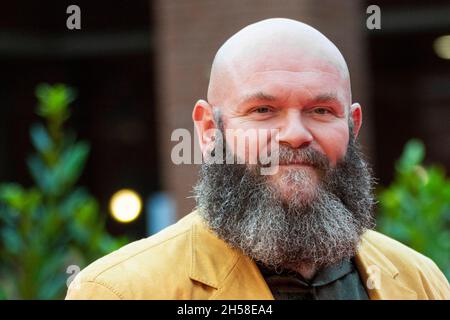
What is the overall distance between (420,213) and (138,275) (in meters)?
2.93

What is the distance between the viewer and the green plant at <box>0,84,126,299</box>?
4652mm

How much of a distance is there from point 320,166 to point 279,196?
0.14 m

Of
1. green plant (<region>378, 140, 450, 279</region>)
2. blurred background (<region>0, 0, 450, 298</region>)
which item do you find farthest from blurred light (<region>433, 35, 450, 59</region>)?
green plant (<region>378, 140, 450, 279</region>)

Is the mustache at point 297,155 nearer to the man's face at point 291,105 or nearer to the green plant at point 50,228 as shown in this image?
the man's face at point 291,105

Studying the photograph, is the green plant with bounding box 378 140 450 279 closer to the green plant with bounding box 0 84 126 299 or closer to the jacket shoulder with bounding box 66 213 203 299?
the green plant with bounding box 0 84 126 299

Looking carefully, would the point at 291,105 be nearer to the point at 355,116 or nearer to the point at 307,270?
the point at 355,116

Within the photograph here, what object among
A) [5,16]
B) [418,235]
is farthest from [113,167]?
[418,235]

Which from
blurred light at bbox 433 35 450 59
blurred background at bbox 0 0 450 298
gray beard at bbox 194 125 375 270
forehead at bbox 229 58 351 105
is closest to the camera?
forehead at bbox 229 58 351 105

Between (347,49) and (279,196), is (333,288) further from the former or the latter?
(347,49)

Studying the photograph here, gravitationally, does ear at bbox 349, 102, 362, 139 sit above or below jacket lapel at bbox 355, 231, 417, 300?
above

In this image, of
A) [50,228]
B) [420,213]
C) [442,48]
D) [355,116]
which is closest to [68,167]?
[50,228]

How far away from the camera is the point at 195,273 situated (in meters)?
2.45

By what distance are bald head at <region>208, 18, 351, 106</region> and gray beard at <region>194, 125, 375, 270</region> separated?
222mm

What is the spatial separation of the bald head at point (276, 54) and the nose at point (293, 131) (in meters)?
0.12
